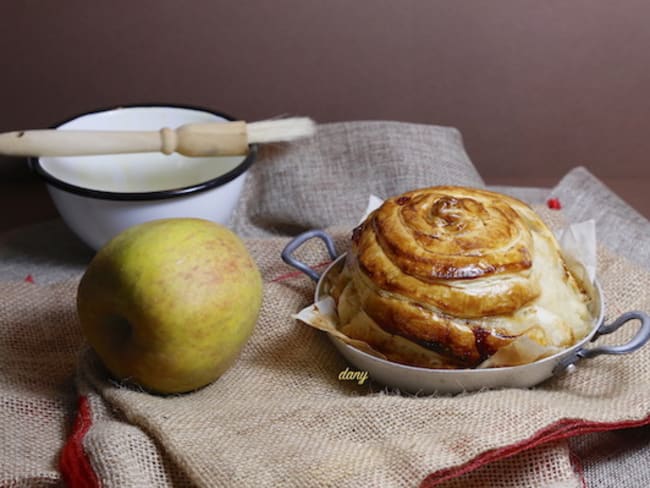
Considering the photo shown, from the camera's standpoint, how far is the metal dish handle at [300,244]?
3.28 ft

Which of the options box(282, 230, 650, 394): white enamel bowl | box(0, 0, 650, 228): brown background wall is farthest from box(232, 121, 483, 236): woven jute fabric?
box(282, 230, 650, 394): white enamel bowl

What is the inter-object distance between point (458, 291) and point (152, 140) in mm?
482

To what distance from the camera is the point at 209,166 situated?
48.9 inches

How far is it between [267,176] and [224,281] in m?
0.48

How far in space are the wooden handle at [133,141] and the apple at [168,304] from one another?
28 cm

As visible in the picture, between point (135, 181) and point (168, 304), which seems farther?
point (135, 181)

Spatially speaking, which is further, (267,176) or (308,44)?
(308,44)

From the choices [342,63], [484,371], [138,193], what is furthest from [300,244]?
[342,63]

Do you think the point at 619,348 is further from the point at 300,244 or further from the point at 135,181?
the point at 135,181

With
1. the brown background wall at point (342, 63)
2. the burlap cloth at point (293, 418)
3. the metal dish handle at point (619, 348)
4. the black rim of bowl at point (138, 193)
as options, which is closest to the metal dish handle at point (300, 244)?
the burlap cloth at point (293, 418)

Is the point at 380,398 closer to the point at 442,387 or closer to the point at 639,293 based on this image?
the point at 442,387

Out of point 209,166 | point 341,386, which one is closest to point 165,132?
point 209,166

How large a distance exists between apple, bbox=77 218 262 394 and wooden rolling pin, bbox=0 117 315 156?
28 cm

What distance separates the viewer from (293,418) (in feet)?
2.62
